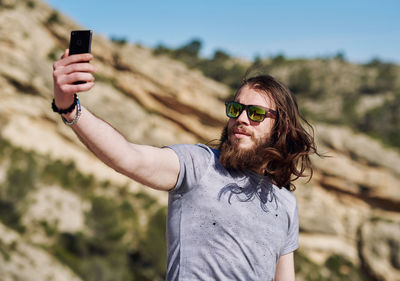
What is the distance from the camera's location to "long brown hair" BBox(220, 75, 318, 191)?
191 centimetres

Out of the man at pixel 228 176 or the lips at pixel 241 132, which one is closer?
the man at pixel 228 176

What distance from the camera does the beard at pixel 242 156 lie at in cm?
175

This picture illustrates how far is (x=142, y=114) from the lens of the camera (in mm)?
27078

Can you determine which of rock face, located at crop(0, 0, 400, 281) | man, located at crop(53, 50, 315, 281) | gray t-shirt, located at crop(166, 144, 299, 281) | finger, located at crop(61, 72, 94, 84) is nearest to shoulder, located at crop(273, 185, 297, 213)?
man, located at crop(53, 50, 315, 281)

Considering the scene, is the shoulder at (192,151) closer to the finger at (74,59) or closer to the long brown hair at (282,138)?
the long brown hair at (282,138)

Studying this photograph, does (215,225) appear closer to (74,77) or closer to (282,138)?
(282,138)

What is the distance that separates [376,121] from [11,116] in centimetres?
3025

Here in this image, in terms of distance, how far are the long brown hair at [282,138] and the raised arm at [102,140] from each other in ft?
1.73

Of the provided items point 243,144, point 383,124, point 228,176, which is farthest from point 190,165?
point 383,124

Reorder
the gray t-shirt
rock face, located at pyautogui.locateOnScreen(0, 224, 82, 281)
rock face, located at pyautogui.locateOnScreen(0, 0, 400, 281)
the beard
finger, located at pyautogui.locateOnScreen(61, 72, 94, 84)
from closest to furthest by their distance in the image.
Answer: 1. finger, located at pyautogui.locateOnScreen(61, 72, 94, 84)
2. the gray t-shirt
3. the beard
4. rock face, located at pyautogui.locateOnScreen(0, 224, 82, 281)
5. rock face, located at pyautogui.locateOnScreen(0, 0, 400, 281)

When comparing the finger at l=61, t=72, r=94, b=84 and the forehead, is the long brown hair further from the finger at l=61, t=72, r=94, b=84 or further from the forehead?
the finger at l=61, t=72, r=94, b=84

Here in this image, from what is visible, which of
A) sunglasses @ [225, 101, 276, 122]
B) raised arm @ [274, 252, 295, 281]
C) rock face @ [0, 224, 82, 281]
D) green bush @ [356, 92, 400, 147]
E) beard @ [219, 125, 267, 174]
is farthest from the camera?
green bush @ [356, 92, 400, 147]

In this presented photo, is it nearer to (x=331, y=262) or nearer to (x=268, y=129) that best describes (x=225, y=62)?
(x=331, y=262)

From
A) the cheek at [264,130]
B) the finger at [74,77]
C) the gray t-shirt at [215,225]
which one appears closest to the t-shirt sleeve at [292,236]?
the gray t-shirt at [215,225]
